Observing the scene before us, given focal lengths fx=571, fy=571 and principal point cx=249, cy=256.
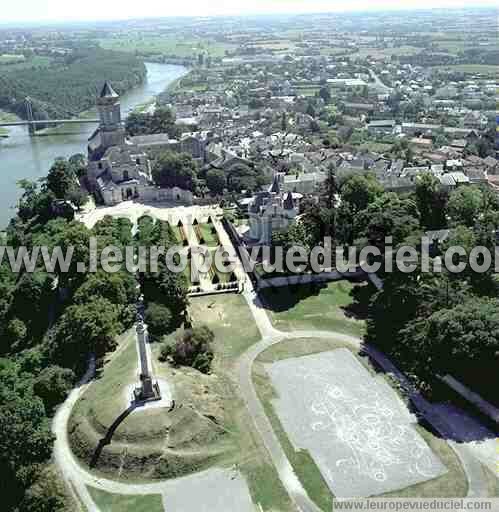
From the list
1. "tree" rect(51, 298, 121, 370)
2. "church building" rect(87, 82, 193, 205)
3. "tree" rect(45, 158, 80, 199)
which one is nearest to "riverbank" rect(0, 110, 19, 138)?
"church building" rect(87, 82, 193, 205)

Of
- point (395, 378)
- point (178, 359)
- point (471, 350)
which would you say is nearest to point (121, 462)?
point (178, 359)

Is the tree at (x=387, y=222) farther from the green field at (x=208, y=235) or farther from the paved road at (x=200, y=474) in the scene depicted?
the paved road at (x=200, y=474)

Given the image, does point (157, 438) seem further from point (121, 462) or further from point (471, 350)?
point (471, 350)

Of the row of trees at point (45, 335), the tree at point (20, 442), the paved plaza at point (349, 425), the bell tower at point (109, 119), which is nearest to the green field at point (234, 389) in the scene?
the paved plaza at point (349, 425)

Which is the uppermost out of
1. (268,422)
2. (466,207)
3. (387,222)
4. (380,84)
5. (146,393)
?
(387,222)

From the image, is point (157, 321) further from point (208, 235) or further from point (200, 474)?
point (208, 235)

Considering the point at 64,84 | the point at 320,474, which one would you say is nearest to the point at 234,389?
the point at 320,474
